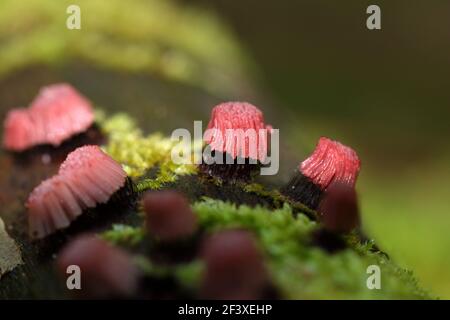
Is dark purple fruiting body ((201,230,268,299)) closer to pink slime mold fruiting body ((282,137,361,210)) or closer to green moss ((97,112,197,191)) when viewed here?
pink slime mold fruiting body ((282,137,361,210))

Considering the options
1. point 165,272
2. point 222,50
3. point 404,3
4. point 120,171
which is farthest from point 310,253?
point 404,3

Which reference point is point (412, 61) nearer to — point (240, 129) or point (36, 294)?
point (240, 129)

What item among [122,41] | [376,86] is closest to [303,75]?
[376,86]

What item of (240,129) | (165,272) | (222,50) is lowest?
(165,272)

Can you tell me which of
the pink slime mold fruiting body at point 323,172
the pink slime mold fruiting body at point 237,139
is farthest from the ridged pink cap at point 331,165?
the pink slime mold fruiting body at point 237,139

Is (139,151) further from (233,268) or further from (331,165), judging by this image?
(233,268)

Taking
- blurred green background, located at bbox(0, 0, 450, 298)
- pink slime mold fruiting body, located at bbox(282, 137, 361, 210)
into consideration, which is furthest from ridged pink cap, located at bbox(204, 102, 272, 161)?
blurred green background, located at bbox(0, 0, 450, 298)
